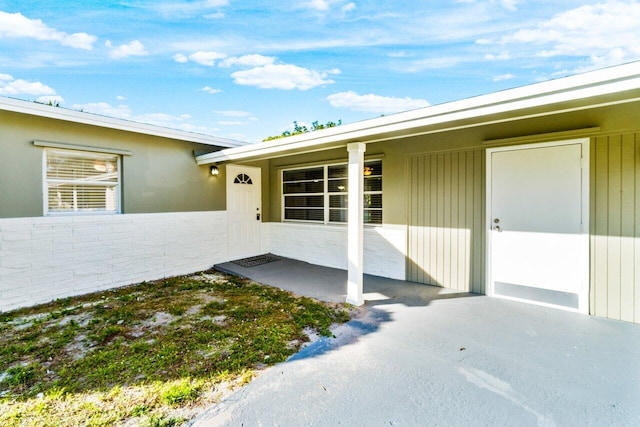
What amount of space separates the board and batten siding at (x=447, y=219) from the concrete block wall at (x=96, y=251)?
4.22m

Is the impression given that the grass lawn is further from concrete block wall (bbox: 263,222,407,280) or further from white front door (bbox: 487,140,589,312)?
white front door (bbox: 487,140,589,312)

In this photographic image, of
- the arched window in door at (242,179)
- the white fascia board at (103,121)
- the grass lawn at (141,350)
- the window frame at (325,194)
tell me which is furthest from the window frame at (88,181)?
the window frame at (325,194)

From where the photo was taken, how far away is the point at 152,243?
5512mm

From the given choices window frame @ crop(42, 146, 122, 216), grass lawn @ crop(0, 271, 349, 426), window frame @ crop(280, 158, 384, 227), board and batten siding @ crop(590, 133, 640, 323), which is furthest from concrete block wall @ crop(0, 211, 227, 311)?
board and batten siding @ crop(590, 133, 640, 323)

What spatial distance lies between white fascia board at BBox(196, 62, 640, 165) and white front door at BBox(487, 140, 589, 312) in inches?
51.4

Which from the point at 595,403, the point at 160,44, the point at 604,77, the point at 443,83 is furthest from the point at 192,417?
the point at 443,83

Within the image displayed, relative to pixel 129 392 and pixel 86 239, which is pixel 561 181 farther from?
pixel 86 239

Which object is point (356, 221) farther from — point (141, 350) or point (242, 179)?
point (242, 179)

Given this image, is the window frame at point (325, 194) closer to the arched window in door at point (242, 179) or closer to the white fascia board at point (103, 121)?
the arched window in door at point (242, 179)

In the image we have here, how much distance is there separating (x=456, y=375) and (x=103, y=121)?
5870 mm

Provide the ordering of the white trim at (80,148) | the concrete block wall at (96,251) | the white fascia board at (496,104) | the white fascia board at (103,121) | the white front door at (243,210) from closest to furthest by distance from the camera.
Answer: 1. the white fascia board at (496,104)
2. the white fascia board at (103,121)
3. the concrete block wall at (96,251)
4. the white trim at (80,148)
5. the white front door at (243,210)

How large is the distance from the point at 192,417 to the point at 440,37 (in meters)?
7.15

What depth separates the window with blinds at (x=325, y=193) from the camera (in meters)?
5.75

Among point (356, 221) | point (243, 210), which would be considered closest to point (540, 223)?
point (356, 221)
